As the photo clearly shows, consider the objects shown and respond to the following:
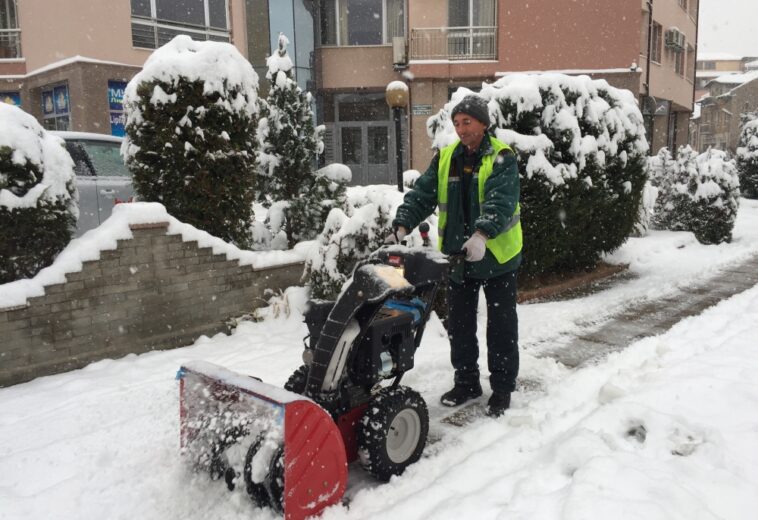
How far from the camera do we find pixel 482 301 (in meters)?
6.21

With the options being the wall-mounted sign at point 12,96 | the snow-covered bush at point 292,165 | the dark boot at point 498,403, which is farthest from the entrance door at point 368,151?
the dark boot at point 498,403

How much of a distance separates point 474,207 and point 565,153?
3613 millimetres

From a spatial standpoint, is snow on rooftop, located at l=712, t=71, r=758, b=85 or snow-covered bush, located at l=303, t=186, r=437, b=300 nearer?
snow-covered bush, located at l=303, t=186, r=437, b=300

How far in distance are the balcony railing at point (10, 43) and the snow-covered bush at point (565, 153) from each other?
18045 millimetres

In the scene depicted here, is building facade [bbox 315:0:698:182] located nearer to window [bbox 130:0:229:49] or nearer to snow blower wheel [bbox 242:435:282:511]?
window [bbox 130:0:229:49]

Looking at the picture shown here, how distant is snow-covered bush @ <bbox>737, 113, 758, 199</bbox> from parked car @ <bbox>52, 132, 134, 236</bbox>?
21221 millimetres

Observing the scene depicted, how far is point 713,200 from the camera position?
414 inches

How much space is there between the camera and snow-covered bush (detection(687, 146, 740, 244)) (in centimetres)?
1049

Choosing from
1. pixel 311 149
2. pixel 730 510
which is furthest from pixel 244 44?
pixel 730 510

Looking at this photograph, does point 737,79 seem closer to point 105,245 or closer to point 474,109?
point 474,109

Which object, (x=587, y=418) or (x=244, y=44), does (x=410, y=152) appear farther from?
(x=587, y=418)

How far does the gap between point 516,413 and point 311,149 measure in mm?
4850

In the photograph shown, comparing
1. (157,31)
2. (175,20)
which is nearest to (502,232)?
(157,31)

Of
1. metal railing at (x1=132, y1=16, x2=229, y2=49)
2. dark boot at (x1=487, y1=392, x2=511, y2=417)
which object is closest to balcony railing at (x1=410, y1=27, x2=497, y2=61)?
metal railing at (x1=132, y1=16, x2=229, y2=49)
